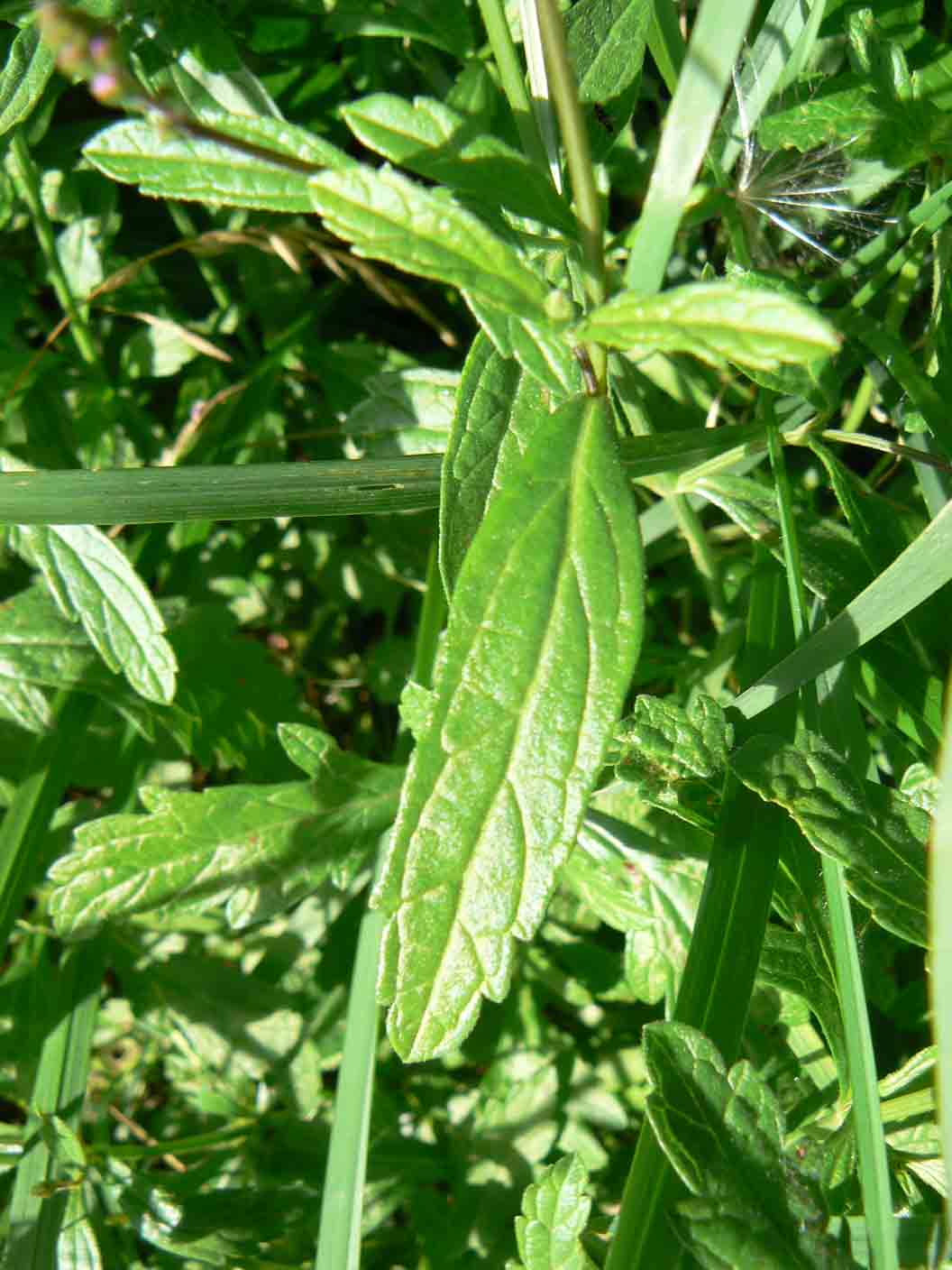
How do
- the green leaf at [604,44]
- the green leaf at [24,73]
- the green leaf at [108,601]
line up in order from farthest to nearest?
the green leaf at [108,601]
the green leaf at [24,73]
the green leaf at [604,44]

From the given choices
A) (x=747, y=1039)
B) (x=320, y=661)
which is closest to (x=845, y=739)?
(x=747, y=1039)

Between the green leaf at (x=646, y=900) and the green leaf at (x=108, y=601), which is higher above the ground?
the green leaf at (x=108, y=601)

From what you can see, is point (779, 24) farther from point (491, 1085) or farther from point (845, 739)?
point (491, 1085)

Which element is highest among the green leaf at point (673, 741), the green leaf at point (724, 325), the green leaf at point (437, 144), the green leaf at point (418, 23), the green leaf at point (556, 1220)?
the green leaf at point (418, 23)

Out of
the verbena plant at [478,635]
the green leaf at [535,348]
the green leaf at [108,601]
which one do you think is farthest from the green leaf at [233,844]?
the green leaf at [535,348]

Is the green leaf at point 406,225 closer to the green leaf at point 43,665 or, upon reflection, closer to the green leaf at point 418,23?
the green leaf at point 418,23

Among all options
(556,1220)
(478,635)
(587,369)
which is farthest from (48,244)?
(556,1220)

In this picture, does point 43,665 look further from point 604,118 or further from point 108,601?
point 604,118
